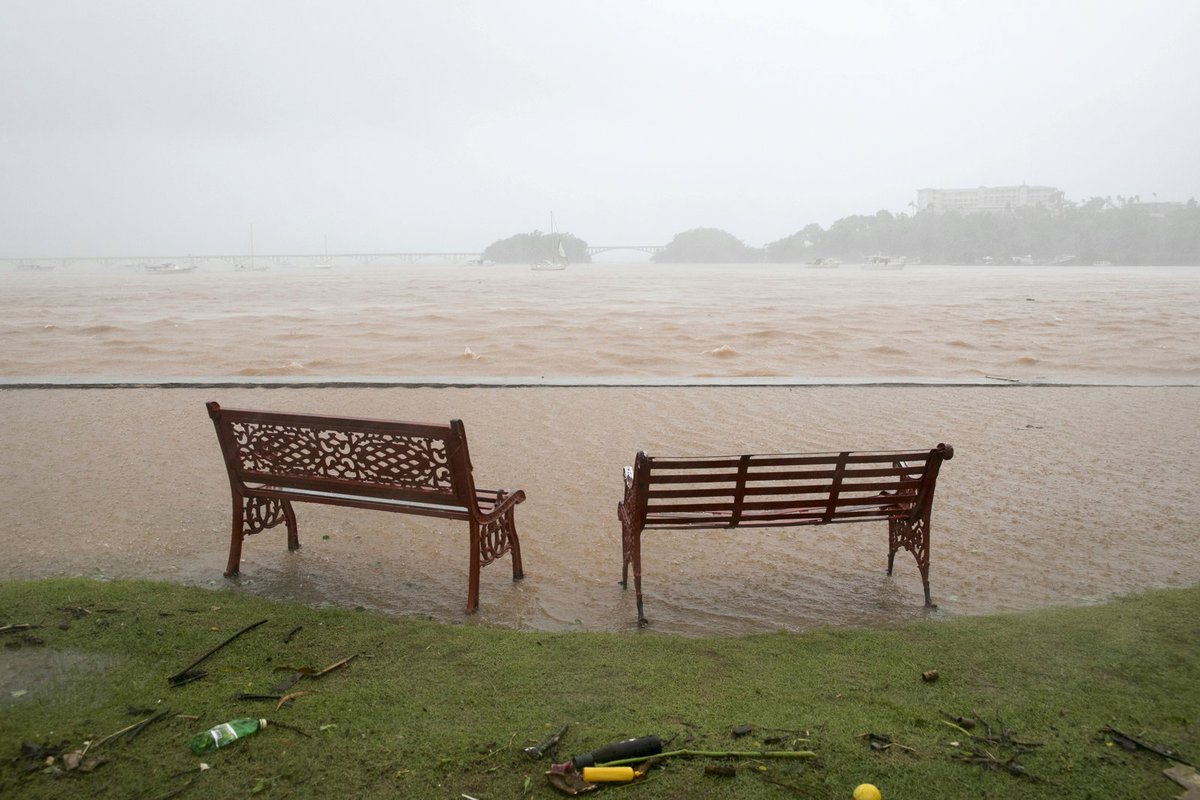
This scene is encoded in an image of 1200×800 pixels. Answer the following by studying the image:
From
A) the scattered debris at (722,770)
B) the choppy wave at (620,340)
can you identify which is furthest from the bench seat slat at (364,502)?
the choppy wave at (620,340)

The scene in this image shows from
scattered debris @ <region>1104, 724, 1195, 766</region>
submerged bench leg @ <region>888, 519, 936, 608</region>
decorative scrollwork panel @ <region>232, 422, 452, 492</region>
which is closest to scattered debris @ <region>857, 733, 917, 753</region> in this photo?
scattered debris @ <region>1104, 724, 1195, 766</region>

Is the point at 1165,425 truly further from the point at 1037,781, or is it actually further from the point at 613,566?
the point at 1037,781

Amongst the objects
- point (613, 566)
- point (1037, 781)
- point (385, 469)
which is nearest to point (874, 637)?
point (1037, 781)

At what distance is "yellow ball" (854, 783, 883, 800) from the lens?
2.83 metres

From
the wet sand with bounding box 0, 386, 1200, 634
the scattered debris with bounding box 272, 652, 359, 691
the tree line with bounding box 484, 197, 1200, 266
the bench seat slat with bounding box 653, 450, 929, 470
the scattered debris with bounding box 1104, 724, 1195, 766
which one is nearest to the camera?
the scattered debris with bounding box 1104, 724, 1195, 766

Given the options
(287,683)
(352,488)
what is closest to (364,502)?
(352,488)

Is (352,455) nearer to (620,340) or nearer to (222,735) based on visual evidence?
(222,735)

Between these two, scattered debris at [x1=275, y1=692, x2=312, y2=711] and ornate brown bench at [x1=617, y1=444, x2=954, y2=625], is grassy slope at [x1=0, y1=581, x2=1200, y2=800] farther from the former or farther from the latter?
ornate brown bench at [x1=617, y1=444, x2=954, y2=625]

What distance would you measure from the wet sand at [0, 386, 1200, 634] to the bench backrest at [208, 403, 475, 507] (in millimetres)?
702

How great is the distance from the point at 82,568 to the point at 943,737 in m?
5.16

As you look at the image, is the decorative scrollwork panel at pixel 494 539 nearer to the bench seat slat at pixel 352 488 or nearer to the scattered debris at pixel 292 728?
the bench seat slat at pixel 352 488

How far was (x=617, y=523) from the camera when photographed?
6.51 meters

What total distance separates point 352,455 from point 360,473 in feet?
0.42

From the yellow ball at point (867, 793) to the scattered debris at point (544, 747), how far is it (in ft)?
3.54
